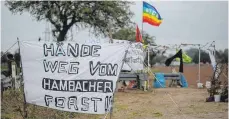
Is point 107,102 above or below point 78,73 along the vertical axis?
below

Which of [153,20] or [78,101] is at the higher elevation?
[153,20]

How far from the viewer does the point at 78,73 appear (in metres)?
6.84

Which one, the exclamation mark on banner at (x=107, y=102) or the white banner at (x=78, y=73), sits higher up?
the white banner at (x=78, y=73)

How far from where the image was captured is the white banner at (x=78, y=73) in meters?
6.82

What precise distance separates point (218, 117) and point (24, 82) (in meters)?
4.72

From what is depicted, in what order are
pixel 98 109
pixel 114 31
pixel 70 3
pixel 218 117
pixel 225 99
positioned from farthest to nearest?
pixel 114 31
pixel 70 3
pixel 225 99
pixel 218 117
pixel 98 109

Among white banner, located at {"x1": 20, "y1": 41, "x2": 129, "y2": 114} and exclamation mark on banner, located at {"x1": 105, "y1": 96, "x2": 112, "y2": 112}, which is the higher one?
white banner, located at {"x1": 20, "y1": 41, "x2": 129, "y2": 114}

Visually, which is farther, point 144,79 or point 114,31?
point 114,31

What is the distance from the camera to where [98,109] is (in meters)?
6.86

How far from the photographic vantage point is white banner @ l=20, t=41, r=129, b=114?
6820 mm

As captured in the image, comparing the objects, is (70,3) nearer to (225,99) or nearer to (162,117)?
(225,99)

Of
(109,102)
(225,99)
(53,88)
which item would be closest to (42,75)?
(53,88)

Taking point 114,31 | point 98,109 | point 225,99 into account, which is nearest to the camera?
point 98,109

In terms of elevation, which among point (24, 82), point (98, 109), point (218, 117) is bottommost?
point (218, 117)
